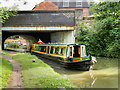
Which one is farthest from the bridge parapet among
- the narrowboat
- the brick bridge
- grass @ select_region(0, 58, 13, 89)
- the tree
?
grass @ select_region(0, 58, 13, 89)

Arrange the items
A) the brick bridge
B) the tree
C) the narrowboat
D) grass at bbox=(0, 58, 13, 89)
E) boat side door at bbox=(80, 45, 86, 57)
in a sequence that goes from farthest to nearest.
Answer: the brick bridge < the tree < boat side door at bbox=(80, 45, 86, 57) < the narrowboat < grass at bbox=(0, 58, 13, 89)

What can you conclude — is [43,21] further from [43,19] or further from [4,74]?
[4,74]

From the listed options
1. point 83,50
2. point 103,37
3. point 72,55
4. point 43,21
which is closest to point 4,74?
point 72,55

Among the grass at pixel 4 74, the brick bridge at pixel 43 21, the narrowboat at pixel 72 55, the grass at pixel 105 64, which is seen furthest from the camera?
the brick bridge at pixel 43 21

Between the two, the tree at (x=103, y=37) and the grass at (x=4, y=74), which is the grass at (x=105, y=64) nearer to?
the tree at (x=103, y=37)

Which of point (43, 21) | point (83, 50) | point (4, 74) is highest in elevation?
point (43, 21)

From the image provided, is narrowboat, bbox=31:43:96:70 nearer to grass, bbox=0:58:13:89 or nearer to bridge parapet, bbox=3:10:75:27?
grass, bbox=0:58:13:89

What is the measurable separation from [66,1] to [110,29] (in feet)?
46.4

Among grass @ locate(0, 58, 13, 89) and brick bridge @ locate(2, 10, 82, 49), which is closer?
grass @ locate(0, 58, 13, 89)

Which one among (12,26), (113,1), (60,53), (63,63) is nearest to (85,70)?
(63,63)

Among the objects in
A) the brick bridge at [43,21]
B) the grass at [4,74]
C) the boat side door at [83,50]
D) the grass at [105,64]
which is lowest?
the grass at [105,64]

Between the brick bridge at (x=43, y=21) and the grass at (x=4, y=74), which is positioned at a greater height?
the brick bridge at (x=43, y=21)

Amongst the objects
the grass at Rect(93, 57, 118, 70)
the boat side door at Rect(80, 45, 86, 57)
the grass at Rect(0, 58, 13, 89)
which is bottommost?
the grass at Rect(93, 57, 118, 70)

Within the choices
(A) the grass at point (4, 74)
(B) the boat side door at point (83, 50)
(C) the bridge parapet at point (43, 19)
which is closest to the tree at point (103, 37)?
(C) the bridge parapet at point (43, 19)
